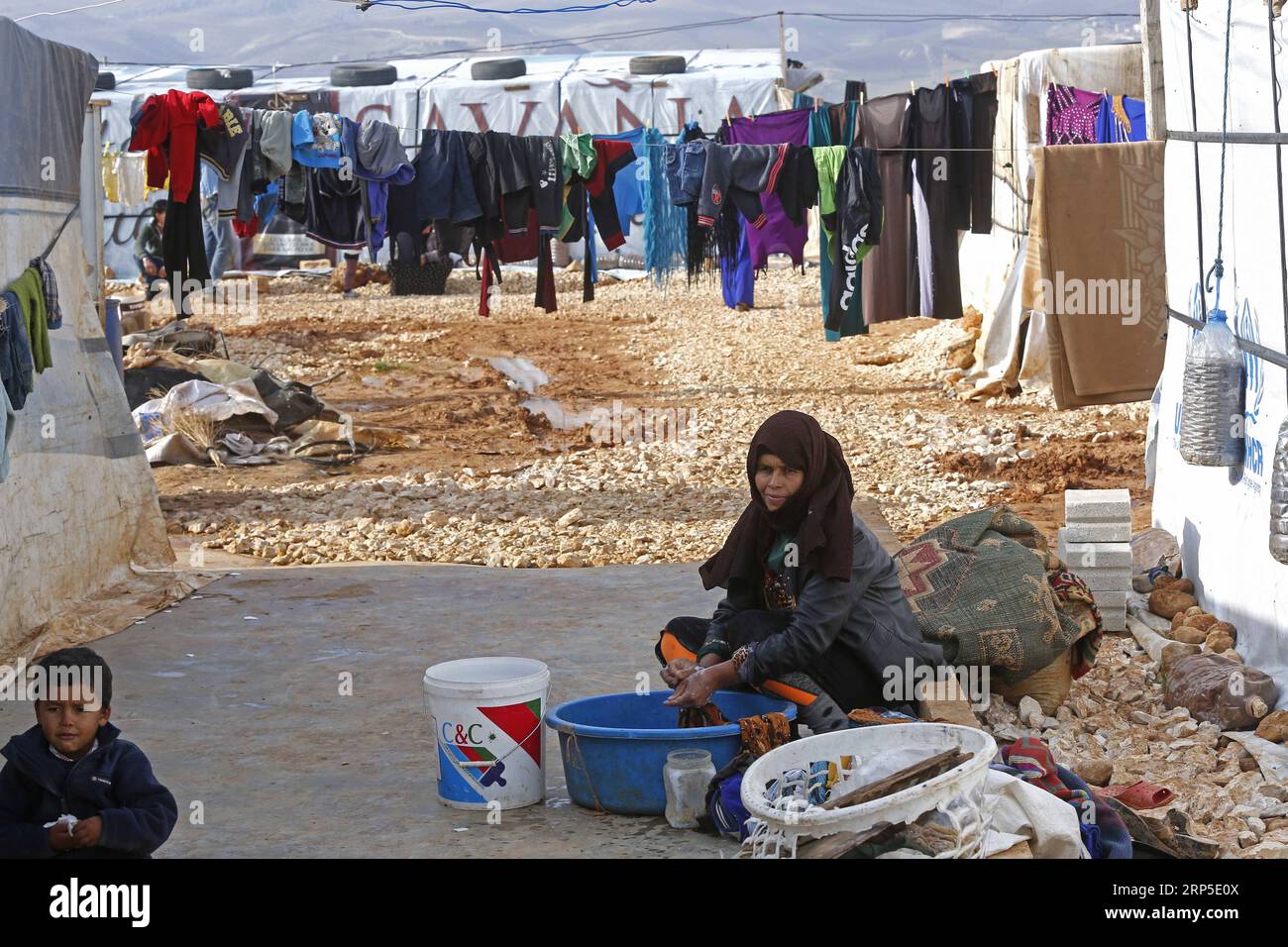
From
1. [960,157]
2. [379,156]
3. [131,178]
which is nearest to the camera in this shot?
[379,156]

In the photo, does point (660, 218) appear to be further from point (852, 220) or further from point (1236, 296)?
point (1236, 296)

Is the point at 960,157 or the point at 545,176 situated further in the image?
the point at 960,157

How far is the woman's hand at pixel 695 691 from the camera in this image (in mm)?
4105

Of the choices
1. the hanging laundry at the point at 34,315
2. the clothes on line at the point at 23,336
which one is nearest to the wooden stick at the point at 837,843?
the clothes on line at the point at 23,336

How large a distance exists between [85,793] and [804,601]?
2039mm

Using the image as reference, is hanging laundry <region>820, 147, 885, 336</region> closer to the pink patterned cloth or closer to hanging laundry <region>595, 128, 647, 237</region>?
hanging laundry <region>595, 128, 647, 237</region>

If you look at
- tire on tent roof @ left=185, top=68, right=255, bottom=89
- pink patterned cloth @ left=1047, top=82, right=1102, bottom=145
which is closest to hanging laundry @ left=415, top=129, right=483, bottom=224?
pink patterned cloth @ left=1047, top=82, right=1102, bottom=145

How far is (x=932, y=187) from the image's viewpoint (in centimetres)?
1194

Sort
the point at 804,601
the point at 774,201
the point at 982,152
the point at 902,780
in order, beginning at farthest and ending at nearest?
the point at 982,152 → the point at 774,201 → the point at 804,601 → the point at 902,780

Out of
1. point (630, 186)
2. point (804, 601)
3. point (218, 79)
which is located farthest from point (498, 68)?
point (804, 601)

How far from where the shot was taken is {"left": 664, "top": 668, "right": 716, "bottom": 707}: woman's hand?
4105 mm

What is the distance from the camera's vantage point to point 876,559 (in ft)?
14.3

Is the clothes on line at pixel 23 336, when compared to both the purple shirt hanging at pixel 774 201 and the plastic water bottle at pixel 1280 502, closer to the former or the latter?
the plastic water bottle at pixel 1280 502

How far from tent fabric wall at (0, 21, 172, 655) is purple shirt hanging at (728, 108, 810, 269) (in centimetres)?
597
